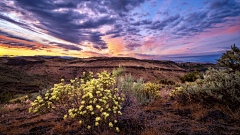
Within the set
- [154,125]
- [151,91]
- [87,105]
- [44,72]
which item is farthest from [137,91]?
[44,72]

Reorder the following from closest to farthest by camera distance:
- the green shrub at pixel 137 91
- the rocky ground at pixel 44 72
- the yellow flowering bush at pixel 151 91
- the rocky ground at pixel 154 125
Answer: the rocky ground at pixel 154 125 < the green shrub at pixel 137 91 < the yellow flowering bush at pixel 151 91 < the rocky ground at pixel 44 72

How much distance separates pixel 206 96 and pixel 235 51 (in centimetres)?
299

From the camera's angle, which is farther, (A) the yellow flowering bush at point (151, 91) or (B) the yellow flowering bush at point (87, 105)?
(A) the yellow flowering bush at point (151, 91)

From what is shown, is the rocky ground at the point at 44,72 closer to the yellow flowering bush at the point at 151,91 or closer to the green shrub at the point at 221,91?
the yellow flowering bush at the point at 151,91

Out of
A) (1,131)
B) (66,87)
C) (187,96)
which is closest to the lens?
(1,131)

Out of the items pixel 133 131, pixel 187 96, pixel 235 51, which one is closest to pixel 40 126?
pixel 133 131

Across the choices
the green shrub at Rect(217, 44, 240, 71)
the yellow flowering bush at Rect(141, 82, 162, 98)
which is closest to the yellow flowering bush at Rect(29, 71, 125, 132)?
the yellow flowering bush at Rect(141, 82, 162, 98)

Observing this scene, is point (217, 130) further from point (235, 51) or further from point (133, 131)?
point (235, 51)

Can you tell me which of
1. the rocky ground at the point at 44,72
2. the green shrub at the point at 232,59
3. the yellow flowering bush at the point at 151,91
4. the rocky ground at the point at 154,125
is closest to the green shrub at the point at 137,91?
the yellow flowering bush at the point at 151,91


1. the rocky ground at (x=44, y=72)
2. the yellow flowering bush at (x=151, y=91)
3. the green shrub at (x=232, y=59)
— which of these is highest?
the green shrub at (x=232, y=59)

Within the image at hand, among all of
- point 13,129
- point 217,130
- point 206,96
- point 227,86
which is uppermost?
point 227,86

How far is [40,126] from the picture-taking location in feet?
9.91

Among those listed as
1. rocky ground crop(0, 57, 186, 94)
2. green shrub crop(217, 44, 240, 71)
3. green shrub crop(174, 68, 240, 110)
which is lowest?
rocky ground crop(0, 57, 186, 94)

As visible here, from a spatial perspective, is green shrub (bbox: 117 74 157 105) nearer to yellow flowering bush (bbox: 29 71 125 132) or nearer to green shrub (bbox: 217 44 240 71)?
yellow flowering bush (bbox: 29 71 125 132)
